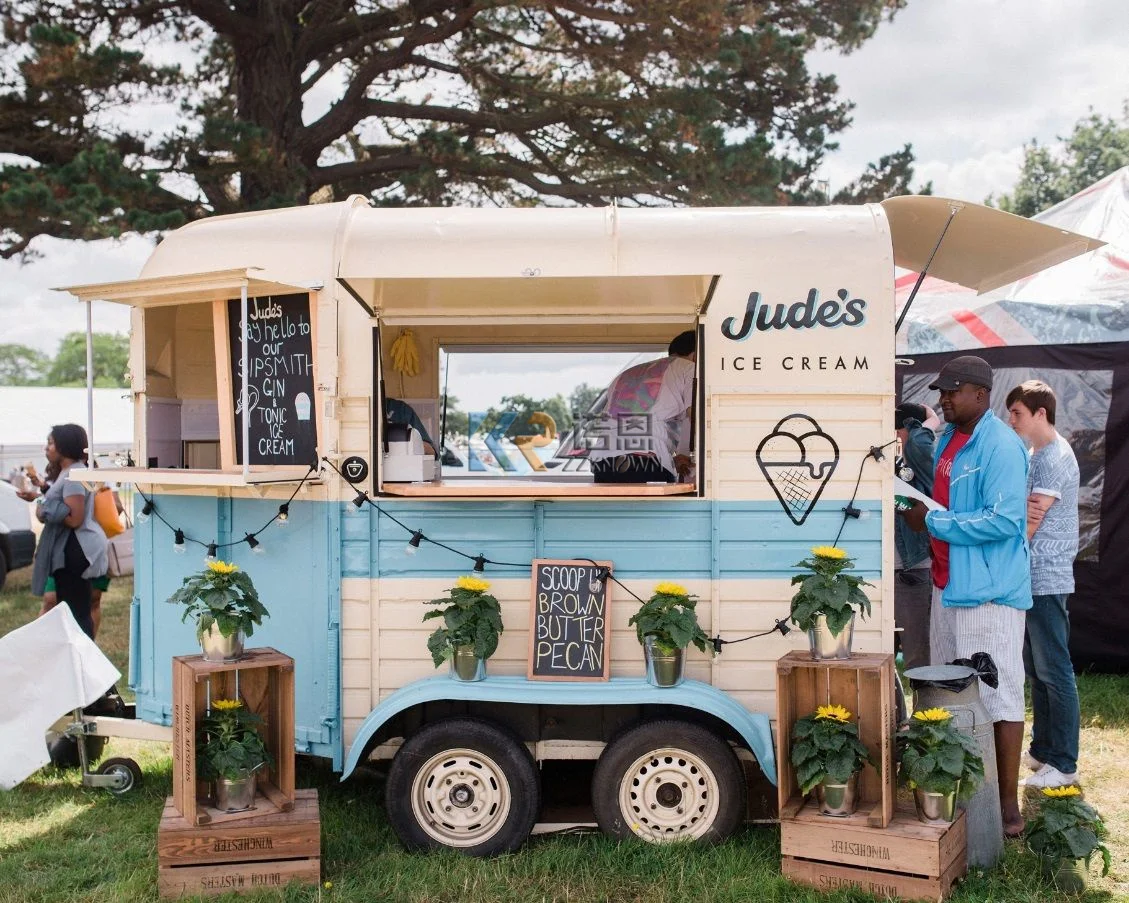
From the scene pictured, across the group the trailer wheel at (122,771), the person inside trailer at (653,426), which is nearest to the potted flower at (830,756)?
the person inside trailer at (653,426)

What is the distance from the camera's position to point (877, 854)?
398 cm

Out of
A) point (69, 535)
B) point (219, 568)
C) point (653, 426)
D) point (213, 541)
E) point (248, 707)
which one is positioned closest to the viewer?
point (219, 568)

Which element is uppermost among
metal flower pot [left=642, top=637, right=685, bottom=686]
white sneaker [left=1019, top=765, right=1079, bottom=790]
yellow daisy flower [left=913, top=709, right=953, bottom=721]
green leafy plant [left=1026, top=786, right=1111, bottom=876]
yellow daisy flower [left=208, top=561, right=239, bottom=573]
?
yellow daisy flower [left=208, top=561, right=239, bottom=573]

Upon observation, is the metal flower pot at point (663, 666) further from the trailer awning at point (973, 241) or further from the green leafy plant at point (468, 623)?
the trailer awning at point (973, 241)

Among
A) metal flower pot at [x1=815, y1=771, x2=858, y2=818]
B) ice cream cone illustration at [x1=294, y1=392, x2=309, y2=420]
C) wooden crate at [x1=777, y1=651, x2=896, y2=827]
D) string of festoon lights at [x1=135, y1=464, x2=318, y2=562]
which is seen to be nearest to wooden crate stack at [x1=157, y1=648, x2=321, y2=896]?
string of festoon lights at [x1=135, y1=464, x2=318, y2=562]

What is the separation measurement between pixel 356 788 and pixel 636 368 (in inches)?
101

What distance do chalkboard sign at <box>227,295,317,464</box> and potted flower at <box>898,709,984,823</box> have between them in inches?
108

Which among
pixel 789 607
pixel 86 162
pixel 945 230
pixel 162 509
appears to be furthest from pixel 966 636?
pixel 86 162

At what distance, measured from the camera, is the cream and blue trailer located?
4445mm

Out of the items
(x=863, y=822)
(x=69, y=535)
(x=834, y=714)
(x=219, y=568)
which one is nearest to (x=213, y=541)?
(x=219, y=568)

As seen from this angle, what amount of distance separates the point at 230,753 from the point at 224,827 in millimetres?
274

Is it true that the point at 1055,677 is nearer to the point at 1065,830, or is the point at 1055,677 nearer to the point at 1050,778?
the point at 1050,778

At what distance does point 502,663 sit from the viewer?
468 cm

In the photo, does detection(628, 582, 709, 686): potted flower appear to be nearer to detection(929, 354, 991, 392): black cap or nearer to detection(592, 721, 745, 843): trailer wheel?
detection(592, 721, 745, 843): trailer wheel
